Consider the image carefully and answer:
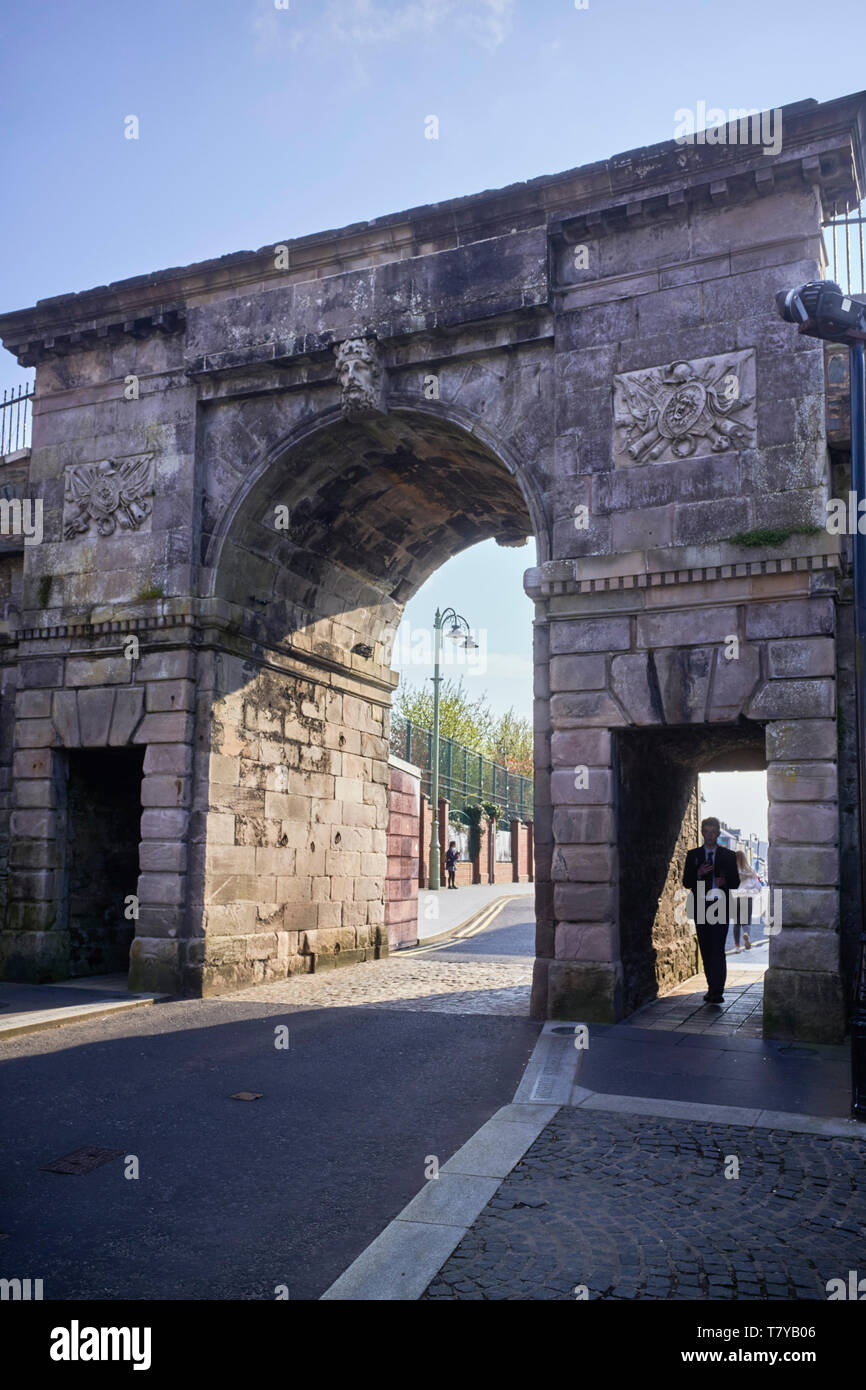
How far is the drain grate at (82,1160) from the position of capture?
5.14 m

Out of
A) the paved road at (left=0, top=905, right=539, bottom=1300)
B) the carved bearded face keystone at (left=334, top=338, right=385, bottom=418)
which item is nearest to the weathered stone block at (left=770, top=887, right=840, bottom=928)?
the paved road at (left=0, top=905, right=539, bottom=1300)

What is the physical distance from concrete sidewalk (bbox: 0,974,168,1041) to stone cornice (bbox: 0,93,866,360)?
7340mm

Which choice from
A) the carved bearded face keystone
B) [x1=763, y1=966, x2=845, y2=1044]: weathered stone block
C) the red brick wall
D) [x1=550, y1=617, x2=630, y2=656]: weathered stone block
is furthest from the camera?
the red brick wall

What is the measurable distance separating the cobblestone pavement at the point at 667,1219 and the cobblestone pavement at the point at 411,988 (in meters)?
4.51

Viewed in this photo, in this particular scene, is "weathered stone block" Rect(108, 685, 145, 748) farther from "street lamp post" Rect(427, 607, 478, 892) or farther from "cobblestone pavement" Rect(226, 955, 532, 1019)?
"street lamp post" Rect(427, 607, 478, 892)

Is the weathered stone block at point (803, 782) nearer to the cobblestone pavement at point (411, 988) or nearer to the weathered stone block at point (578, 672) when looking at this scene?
the weathered stone block at point (578, 672)

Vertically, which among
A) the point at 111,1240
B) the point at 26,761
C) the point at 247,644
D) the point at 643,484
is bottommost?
the point at 111,1240

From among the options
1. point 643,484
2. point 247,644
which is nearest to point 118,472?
point 247,644

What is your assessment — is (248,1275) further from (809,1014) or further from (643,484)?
(643,484)

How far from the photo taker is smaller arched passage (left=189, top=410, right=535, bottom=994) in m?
11.3

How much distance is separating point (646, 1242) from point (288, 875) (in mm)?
8886

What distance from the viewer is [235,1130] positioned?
19.1ft

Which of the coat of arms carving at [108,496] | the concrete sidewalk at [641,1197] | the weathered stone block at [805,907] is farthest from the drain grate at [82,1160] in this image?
the coat of arms carving at [108,496]
